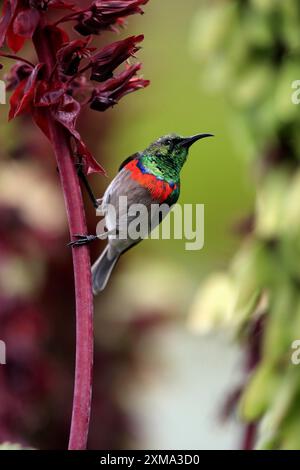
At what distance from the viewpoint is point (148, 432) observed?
1661 millimetres

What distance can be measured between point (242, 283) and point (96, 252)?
1.35 ft

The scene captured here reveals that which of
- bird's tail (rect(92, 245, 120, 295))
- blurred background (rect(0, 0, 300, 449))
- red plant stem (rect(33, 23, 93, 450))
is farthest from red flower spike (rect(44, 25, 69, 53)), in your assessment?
blurred background (rect(0, 0, 300, 449))

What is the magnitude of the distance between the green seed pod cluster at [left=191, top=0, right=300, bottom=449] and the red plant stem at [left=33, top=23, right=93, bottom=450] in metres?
0.74

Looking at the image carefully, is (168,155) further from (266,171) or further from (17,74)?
(266,171)

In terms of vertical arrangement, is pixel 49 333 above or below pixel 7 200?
below

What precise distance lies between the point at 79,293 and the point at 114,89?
0.31 feet

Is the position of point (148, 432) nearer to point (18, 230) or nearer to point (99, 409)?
point (99, 409)

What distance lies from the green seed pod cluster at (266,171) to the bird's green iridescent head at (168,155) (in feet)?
2.25

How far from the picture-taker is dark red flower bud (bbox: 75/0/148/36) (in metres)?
0.39

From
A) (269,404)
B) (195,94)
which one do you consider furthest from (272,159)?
(195,94)

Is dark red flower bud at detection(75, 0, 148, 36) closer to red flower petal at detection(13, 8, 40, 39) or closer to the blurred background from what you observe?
red flower petal at detection(13, 8, 40, 39)

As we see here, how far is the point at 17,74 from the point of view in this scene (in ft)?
1.36

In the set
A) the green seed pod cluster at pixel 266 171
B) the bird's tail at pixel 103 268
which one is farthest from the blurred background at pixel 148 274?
the bird's tail at pixel 103 268

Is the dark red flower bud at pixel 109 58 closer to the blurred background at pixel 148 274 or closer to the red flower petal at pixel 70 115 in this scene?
the red flower petal at pixel 70 115
